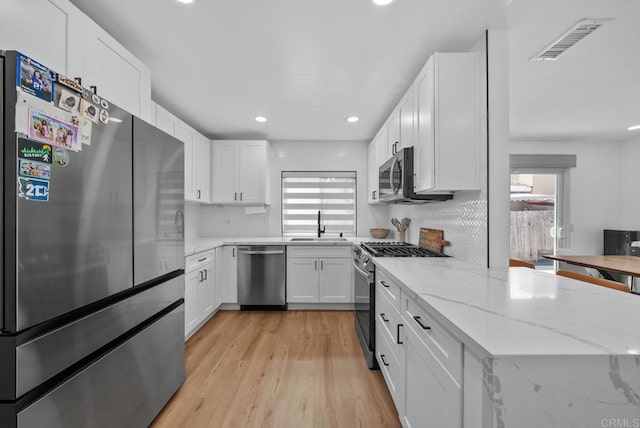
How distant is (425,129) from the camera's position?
2.03 metres

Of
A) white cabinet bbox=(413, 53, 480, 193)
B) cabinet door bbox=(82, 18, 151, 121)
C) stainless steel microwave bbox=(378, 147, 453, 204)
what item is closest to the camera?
cabinet door bbox=(82, 18, 151, 121)

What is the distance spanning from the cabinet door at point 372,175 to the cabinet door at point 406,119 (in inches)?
42.6

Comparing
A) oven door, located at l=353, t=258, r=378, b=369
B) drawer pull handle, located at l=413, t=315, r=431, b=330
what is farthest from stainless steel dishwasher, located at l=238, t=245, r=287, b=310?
drawer pull handle, located at l=413, t=315, r=431, b=330

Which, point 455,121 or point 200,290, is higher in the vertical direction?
point 455,121

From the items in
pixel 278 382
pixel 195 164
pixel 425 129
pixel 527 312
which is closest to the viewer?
pixel 527 312

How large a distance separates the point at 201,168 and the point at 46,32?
2.47m

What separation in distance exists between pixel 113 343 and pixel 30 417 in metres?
0.41

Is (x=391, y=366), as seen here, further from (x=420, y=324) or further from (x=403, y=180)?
(x=403, y=180)

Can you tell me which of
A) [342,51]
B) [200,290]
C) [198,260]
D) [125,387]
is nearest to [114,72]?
[342,51]

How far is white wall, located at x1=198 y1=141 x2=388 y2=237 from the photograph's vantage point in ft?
14.4

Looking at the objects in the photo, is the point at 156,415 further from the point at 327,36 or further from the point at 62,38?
the point at 327,36

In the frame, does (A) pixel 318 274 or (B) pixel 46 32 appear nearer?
(B) pixel 46 32

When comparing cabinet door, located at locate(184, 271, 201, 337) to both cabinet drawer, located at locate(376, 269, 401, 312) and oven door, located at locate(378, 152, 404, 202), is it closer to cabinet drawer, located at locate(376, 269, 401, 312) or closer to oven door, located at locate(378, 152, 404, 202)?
cabinet drawer, located at locate(376, 269, 401, 312)

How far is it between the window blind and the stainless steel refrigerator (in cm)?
273
